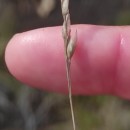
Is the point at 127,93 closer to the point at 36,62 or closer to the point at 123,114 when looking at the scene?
the point at 36,62

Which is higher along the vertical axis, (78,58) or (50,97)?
(78,58)

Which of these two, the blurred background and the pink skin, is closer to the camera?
the pink skin

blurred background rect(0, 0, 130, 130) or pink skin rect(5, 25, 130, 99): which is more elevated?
pink skin rect(5, 25, 130, 99)

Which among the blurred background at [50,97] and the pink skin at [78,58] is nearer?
the pink skin at [78,58]

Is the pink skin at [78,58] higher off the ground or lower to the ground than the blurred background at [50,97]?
higher

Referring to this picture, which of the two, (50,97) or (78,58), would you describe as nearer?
(78,58)
